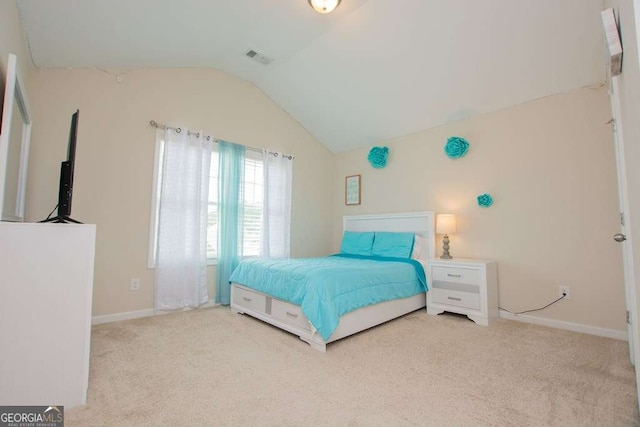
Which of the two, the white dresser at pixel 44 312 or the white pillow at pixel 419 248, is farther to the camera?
the white pillow at pixel 419 248

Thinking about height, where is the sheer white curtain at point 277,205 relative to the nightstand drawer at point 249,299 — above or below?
above

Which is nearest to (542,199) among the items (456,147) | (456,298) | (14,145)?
(456,147)

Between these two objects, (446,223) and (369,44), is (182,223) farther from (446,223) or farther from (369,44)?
(446,223)

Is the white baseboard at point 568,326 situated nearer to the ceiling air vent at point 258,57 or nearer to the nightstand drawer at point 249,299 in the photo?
the nightstand drawer at point 249,299

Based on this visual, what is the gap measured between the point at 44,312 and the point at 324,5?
295cm

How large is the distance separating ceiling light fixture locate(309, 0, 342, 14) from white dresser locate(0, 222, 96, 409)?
251 centimetres

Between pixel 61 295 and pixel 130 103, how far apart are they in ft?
7.81

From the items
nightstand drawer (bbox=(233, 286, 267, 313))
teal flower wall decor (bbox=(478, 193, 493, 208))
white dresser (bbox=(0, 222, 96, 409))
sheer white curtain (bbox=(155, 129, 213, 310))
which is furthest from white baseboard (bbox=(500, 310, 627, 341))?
white dresser (bbox=(0, 222, 96, 409))

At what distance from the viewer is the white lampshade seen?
3.35 m

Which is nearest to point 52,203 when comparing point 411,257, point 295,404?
Answer: point 295,404

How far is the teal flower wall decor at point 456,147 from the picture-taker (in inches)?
135

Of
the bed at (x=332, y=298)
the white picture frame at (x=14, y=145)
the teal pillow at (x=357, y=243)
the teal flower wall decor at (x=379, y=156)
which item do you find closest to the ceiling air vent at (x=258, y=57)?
the teal flower wall decor at (x=379, y=156)

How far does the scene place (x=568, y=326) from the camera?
2.71 meters

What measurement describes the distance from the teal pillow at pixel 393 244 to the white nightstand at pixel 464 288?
382mm
